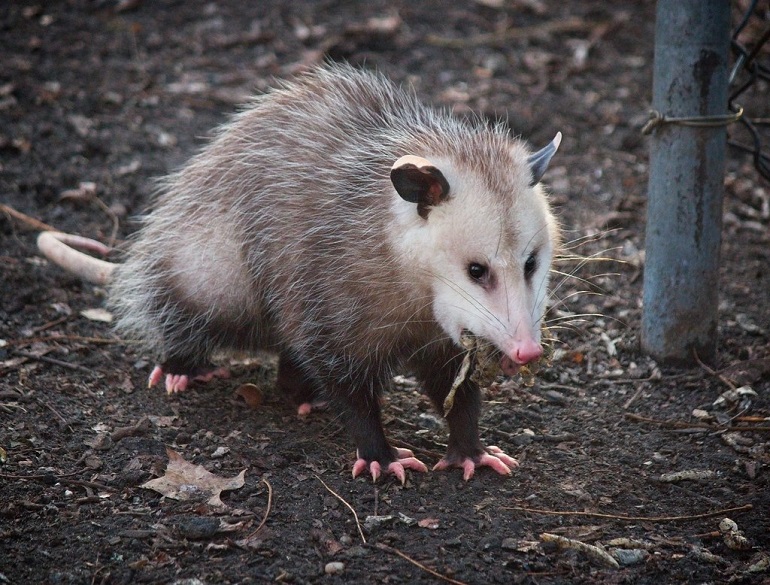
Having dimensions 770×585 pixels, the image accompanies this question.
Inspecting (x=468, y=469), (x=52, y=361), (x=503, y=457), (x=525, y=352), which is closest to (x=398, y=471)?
(x=468, y=469)

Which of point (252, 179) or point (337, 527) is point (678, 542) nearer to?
point (337, 527)

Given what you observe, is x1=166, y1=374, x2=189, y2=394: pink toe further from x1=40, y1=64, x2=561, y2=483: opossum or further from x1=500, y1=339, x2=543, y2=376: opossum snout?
x1=500, y1=339, x2=543, y2=376: opossum snout

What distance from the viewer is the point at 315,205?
2697 millimetres

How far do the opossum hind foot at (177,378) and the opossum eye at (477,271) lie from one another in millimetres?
1203

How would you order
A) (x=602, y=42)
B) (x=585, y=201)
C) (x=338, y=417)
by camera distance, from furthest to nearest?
(x=602, y=42), (x=585, y=201), (x=338, y=417)

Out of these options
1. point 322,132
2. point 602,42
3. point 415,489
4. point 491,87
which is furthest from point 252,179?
point 602,42

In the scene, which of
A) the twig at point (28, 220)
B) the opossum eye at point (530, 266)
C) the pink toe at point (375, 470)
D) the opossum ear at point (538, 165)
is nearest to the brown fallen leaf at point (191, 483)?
the pink toe at point (375, 470)

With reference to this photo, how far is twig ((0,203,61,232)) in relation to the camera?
375 centimetres

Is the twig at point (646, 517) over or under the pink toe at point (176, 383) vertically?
under

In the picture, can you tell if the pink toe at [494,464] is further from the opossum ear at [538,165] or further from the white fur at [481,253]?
the opossum ear at [538,165]

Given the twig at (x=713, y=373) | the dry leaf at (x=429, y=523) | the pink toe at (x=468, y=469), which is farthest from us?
the twig at (x=713, y=373)


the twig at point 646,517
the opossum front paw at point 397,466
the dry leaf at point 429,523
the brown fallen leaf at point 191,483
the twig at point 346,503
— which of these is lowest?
the twig at point 646,517

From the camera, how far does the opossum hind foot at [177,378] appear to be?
3.00 m

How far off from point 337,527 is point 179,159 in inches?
99.8
